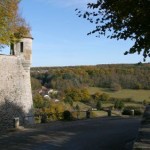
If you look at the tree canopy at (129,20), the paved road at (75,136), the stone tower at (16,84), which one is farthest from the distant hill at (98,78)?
the tree canopy at (129,20)

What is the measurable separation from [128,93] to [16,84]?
4977 centimetres

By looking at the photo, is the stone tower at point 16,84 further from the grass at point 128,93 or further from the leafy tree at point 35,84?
the grass at point 128,93

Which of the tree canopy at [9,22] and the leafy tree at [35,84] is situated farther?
the leafy tree at [35,84]

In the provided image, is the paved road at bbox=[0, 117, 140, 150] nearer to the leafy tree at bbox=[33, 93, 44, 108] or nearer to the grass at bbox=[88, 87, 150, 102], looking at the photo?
the leafy tree at bbox=[33, 93, 44, 108]

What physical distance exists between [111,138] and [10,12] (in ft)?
57.0

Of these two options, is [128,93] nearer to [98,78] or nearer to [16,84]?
[98,78]

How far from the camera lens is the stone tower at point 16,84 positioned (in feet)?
112

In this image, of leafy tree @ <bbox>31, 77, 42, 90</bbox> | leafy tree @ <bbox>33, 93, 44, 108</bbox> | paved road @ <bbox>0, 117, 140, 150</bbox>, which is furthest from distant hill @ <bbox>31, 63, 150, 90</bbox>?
paved road @ <bbox>0, 117, 140, 150</bbox>

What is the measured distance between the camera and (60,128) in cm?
2606

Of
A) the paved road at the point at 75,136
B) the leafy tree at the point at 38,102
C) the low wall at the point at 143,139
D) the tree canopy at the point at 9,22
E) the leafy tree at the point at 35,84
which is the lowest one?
the leafy tree at the point at 38,102

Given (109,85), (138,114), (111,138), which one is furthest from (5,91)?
(109,85)

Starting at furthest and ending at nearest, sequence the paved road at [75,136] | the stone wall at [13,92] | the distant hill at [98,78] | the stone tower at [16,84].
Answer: the distant hill at [98,78] < the stone tower at [16,84] < the stone wall at [13,92] < the paved road at [75,136]

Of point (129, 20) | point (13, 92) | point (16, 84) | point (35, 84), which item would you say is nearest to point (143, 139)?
point (129, 20)

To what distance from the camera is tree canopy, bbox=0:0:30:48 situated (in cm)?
3506
